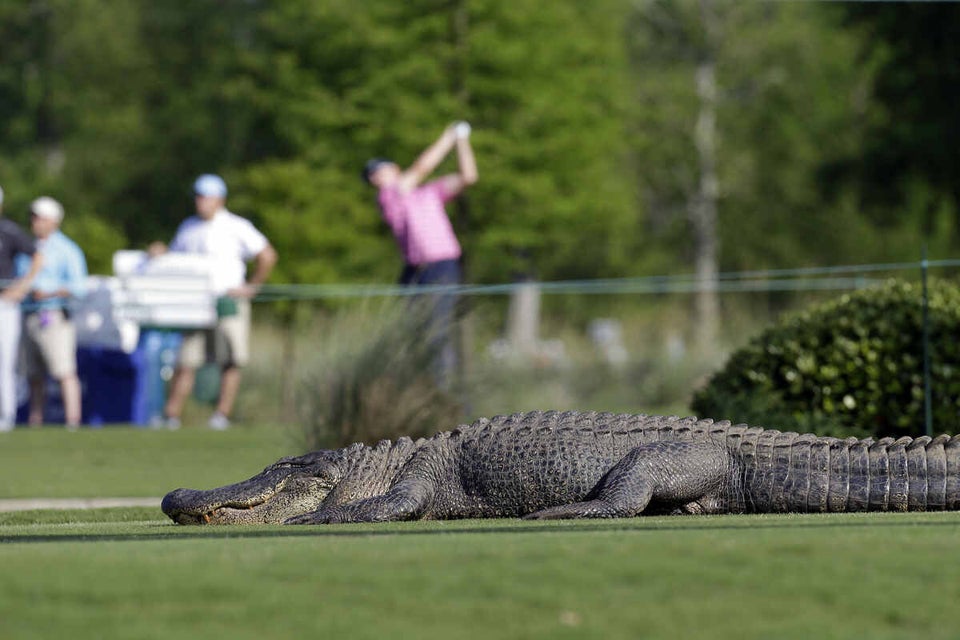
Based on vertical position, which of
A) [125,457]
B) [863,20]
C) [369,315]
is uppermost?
[863,20]

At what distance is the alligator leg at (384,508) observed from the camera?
24.4 ft

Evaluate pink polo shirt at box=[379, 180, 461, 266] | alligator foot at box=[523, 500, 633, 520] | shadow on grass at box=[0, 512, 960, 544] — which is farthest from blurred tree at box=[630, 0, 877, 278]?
shadow on grass at box=[0, 512, 960, 544]

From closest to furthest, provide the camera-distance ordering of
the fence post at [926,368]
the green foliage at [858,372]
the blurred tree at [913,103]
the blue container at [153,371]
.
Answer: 1. the fence post at [926,368]
2. the green foliage at [858,372]
3. the blue container at [153,371]
4. the blurred tree at [913,103]

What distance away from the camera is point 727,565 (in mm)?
4988

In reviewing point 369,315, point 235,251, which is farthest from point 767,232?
point 369,315

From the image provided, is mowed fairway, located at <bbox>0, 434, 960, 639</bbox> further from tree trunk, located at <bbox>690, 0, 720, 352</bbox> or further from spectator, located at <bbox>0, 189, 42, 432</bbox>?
tree trunk, located at <bbox>690, 0, 720, 352</bbox>

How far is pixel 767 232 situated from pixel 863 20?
2729 centimetres

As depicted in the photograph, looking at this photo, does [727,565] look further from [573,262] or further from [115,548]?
[573,262]

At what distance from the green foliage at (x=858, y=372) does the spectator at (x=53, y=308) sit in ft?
23.7

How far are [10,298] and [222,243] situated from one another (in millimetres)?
2124

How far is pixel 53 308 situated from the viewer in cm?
1608

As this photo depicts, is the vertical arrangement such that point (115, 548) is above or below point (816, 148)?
below

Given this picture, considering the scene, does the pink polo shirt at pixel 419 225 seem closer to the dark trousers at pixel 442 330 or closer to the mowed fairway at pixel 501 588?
the dark trousers at pixel 442 330

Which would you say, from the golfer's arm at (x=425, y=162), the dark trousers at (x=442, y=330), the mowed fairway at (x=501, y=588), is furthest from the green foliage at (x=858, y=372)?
the mowed fairway at (x=501, y=588)
